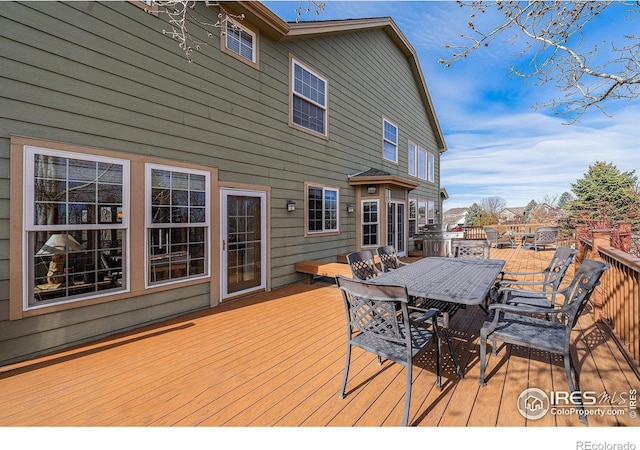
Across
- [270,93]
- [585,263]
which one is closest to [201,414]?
[585,263]

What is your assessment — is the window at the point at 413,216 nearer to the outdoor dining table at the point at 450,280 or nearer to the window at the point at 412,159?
the window at the point at 412,159

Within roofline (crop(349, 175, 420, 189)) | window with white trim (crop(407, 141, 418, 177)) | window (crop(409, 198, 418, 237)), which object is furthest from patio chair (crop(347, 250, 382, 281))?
window with white trim (crop(407, 141, 418, 177))

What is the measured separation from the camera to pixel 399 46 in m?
10.4

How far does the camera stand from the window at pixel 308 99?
20.0 ft

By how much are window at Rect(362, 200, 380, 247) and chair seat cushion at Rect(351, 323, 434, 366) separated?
5641 millimetres

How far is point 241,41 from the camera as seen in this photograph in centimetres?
496

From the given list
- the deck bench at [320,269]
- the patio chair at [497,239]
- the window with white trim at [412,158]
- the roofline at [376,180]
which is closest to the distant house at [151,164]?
the deck bench at [320,269]

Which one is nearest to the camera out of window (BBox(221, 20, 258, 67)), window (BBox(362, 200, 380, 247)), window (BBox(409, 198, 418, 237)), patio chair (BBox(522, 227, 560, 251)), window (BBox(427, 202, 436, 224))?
window (BBox(221, 20, 258, 67))

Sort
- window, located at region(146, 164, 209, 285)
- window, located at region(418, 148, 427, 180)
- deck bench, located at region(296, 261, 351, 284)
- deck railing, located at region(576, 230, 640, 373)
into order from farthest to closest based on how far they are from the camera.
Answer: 1. window, located at region(418, 148, 427, 180)
2. deck bench, located at region(296, 261, 351, 284)
3. window, located at region(146, 164, 209, 285)
4. deck railing, located at region(576, 230, 640, 373)

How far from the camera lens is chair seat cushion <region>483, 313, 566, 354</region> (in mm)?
2072

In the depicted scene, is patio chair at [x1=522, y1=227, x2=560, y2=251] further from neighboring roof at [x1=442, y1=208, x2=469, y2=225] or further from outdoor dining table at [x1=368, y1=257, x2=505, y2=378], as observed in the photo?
neighboring roof at [x1=442, y1=208, x2=469, y2=225]

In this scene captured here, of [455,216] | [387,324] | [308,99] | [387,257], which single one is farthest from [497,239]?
[455,216]

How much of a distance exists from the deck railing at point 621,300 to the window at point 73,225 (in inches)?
215
